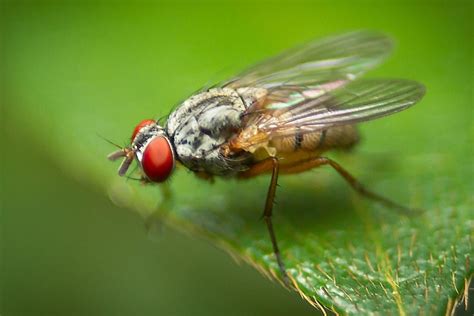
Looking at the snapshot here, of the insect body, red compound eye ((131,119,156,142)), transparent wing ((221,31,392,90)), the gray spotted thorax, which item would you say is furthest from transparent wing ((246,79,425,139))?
red compound eye ((131,119,156,142))

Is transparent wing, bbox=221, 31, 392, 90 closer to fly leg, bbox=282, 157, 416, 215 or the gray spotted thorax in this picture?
the gray spotted thorax

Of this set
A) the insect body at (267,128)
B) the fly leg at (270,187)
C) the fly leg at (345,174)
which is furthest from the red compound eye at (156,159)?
the fly leg at (345,174)

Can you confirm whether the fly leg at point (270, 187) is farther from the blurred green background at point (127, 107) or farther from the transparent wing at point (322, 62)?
the blurred green background at point (127, 107)

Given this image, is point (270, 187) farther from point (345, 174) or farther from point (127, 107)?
point (127, 107)

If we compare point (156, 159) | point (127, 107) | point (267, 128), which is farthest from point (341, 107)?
point (127, 107)

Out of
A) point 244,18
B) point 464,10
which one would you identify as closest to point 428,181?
point 464,10

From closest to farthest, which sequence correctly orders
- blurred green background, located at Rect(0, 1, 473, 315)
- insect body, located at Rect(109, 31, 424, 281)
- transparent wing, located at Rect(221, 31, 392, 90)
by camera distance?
insect body, located at Rect(109, 31, 424, 281) < transparent wing, located at Rect(221, 31, 392, 90) < blurred green background, located at Rect(0, 1, 473, 315)
